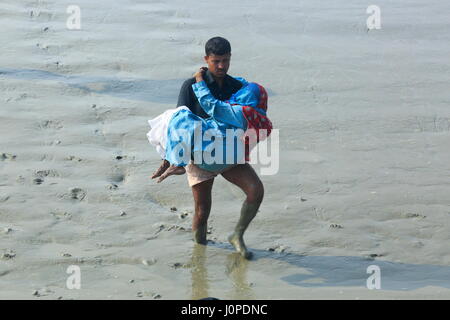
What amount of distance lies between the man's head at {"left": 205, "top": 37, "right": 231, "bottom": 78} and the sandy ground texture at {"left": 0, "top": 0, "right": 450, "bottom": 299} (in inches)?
54.7

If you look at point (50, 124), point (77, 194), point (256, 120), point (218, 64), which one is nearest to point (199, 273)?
point (256, 120)

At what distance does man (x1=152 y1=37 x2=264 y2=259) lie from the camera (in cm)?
560

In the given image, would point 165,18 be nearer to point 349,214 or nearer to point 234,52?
point 234,52

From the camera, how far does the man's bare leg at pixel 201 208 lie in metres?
6.00

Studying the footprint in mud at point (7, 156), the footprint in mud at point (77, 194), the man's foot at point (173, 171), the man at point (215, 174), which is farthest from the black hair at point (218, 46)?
the footprint in mud at point (7, 156)

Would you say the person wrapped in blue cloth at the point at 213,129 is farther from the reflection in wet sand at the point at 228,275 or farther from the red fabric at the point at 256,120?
the reflection in wet sand at the point at 228,275

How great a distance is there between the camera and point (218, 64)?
5598mm

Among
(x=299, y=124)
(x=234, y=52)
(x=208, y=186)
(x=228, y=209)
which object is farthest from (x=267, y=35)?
(x=208, y=186)

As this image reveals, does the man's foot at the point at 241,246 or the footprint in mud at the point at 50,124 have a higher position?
the footprint in mud at the point at 50,124

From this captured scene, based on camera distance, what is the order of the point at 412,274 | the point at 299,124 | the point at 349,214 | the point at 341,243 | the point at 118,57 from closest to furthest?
the point at 412,274 → the point at 341,243 → the point at 349,214 → the point at 299,124 → the point at 118,57

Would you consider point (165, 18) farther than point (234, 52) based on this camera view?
Yes

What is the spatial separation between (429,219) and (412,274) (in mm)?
915

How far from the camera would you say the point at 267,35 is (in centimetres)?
1121

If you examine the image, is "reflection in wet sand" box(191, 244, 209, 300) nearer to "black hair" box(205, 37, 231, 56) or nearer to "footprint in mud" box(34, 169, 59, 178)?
"black hair" box(205, 37, 231, 56)
